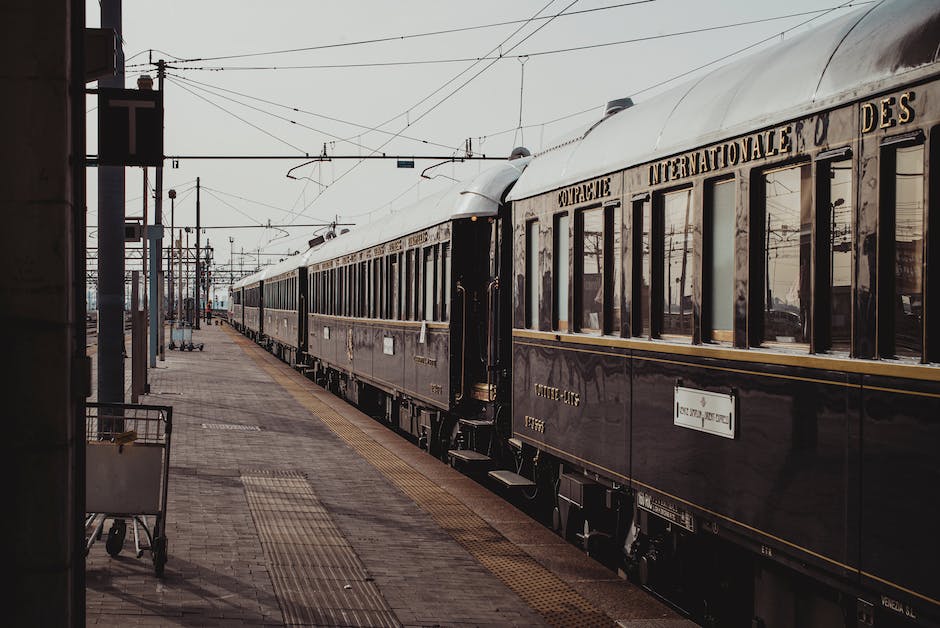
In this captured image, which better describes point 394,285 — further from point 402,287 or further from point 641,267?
point 641,267

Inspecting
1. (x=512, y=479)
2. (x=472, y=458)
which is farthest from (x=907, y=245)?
(x=472, y=458)

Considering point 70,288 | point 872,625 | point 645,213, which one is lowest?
point 872,625

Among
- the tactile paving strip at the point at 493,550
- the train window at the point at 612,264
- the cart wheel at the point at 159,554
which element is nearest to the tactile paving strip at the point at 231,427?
the tactile paving strip at the point at 493,550

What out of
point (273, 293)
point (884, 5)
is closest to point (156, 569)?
point (884, 5)

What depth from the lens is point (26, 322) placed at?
4668mm

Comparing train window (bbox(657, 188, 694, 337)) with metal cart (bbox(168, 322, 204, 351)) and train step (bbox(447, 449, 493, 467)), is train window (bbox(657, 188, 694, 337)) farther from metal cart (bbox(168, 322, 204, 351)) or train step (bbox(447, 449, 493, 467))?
metal cart (bbox(168, 322, 204, 351))

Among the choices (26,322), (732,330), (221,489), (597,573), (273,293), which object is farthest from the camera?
(273,293)

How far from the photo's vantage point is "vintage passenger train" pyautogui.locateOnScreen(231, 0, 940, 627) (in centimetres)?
456

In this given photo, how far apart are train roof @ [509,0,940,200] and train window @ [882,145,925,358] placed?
1.14 feet

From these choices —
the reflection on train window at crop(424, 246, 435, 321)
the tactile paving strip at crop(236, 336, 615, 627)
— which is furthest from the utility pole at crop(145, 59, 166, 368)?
the tactile paving strip at crop(236, 336, 615, 627)

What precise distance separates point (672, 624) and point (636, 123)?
3.31 meters

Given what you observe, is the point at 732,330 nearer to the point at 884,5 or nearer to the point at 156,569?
the point at 884,5

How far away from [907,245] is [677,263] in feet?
7.48

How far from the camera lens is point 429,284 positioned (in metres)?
14.2
